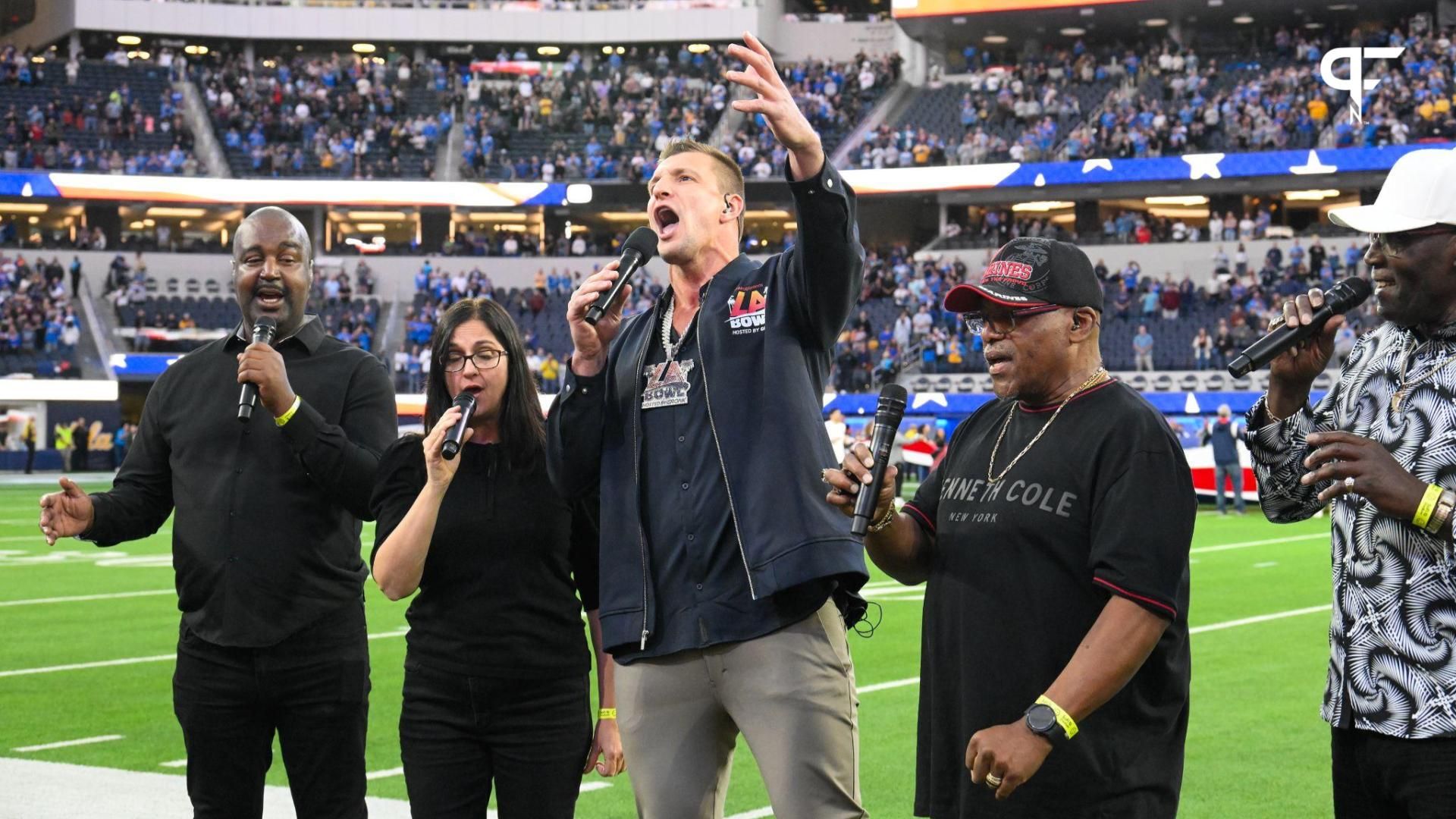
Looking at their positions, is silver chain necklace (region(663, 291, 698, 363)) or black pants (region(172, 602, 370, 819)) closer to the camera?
silver chain necklace (region(663, 291, 698, 363))

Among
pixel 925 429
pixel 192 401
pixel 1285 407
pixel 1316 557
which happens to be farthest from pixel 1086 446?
pixel 925 429

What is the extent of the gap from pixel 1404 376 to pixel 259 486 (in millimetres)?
3259

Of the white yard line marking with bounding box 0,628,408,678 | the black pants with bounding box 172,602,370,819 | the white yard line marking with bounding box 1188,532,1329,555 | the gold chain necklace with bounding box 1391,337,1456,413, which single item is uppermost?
the gold chain necklace with bounding box 1391,337,1456,413

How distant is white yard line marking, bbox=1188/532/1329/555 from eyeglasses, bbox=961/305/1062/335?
1776cm

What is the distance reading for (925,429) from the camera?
126 ft

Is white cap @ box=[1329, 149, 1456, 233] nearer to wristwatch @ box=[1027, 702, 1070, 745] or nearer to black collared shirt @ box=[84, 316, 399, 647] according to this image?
wristwatch @ box=[1027, 702, 1070, 745]

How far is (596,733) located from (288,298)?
5.46 feet

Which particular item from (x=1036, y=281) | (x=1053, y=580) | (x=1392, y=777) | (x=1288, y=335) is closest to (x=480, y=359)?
(x=1036, y=281)

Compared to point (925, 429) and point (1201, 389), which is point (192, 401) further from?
point (1201, 389)

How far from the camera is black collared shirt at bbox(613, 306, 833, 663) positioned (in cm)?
401

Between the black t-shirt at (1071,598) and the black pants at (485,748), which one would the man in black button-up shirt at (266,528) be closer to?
the black pants at (485,748)

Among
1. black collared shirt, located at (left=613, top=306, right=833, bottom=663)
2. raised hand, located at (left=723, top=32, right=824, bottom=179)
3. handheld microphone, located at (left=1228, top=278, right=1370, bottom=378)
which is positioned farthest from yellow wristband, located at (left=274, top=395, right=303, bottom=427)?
handheld microphone, located at (left=1228, top=278, right=1370, bottom=378)

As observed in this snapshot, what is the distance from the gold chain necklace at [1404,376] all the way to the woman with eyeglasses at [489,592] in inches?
86.3

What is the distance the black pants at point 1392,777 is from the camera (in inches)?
139
